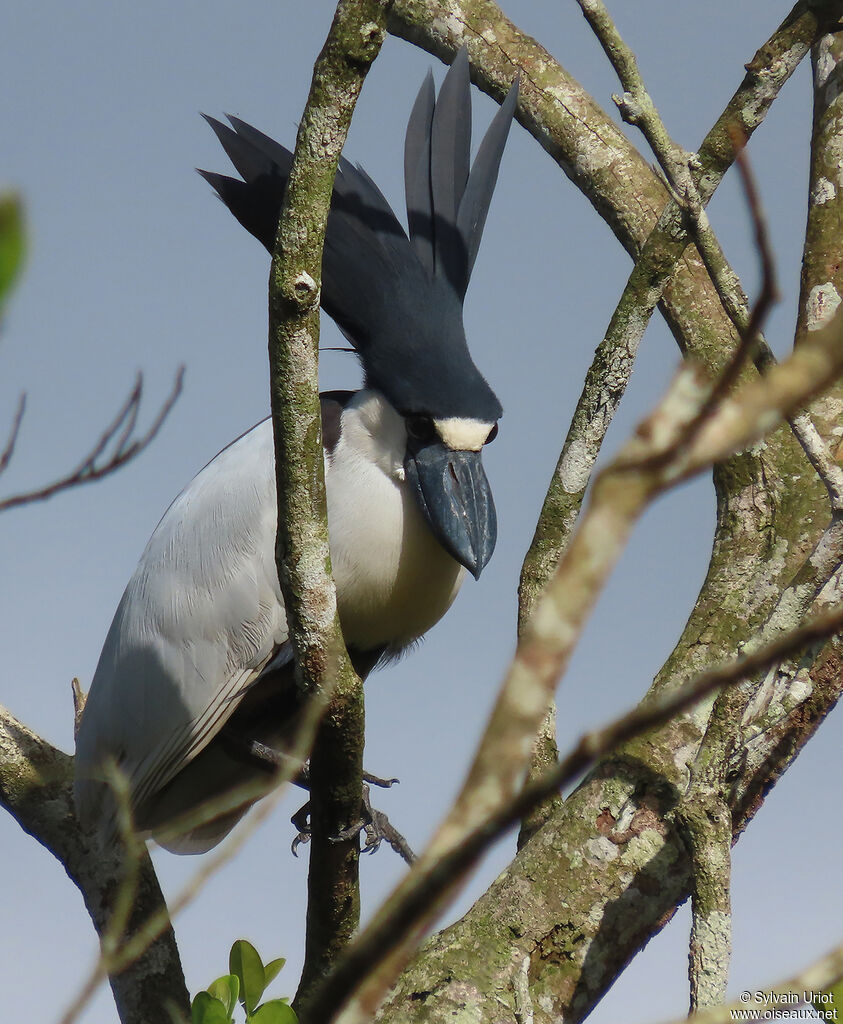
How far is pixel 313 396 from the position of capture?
1.81 meters

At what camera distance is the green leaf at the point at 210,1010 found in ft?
6.86

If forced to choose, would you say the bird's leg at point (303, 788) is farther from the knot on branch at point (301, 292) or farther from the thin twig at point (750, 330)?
the thin twig at point (750, 330)

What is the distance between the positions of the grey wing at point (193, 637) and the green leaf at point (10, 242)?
2.34 m

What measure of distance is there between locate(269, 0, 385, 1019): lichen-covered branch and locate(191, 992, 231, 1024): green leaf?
43 cm

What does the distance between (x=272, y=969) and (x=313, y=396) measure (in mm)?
1305

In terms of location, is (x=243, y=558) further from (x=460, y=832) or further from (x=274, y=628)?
(x=460, y=832)

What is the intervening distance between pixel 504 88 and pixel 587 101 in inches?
10.9

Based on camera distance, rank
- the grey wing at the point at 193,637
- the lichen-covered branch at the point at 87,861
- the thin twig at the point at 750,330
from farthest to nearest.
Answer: the grey wing at the point at 193,637 → the lichen-covered branch at the point at 87,861 → the thin twig at the point at 750,330

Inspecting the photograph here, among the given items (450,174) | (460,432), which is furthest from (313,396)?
(450,174)

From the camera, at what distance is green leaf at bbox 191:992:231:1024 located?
2090mm

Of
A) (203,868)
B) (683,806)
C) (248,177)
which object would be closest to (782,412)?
(203,868)

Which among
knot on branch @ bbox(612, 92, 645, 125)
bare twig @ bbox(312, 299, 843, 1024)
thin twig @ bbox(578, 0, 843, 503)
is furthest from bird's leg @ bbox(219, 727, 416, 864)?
bare twig @ bbox(312, 299, 843, 1024)

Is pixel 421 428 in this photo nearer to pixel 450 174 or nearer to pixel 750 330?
pixel 450 174

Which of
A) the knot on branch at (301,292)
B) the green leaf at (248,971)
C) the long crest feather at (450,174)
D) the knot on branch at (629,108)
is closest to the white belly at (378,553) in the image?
the long crest feather at (450,174)
